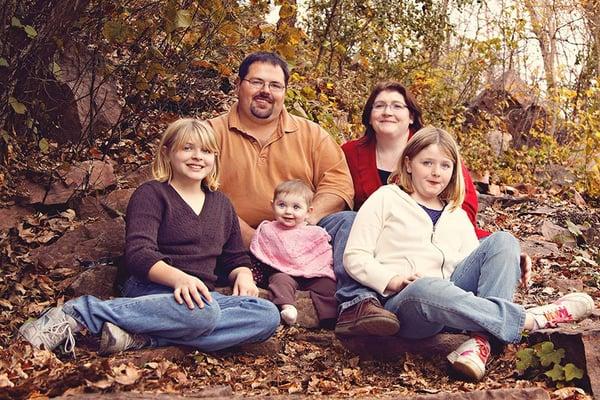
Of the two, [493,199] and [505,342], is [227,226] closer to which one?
[505,342]

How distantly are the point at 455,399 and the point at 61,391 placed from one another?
1.63 m

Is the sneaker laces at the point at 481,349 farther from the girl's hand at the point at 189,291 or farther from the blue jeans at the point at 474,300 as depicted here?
the girl's hand at the point at 189,291

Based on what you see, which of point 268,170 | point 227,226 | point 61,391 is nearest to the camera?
point 61,391

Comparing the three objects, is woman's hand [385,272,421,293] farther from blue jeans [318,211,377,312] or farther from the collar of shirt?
the collar of shirt

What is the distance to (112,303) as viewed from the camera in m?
3.91

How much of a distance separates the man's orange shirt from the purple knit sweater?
581mm

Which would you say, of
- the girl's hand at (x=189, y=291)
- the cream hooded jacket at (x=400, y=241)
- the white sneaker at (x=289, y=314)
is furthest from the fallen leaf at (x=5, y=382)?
the cream hooded jacket at (x=400, y=241)

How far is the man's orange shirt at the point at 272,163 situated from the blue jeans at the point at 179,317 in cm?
109

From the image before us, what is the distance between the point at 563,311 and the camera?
169 inches

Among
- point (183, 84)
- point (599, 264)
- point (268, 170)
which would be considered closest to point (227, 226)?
point (268, 170)

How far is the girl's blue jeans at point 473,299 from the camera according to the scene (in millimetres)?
3891

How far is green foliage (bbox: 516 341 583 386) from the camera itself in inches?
149

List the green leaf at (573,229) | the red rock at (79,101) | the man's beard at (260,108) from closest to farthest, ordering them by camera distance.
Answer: the man's beard at (260,108) < the red rock at (79,101) < the green leaf at (573,229)

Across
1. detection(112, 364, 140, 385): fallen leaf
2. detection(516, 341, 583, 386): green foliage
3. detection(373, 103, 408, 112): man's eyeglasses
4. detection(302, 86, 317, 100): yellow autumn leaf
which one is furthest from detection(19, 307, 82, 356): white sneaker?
detection(302, 86, 317, 100): yellow autumn leaf
